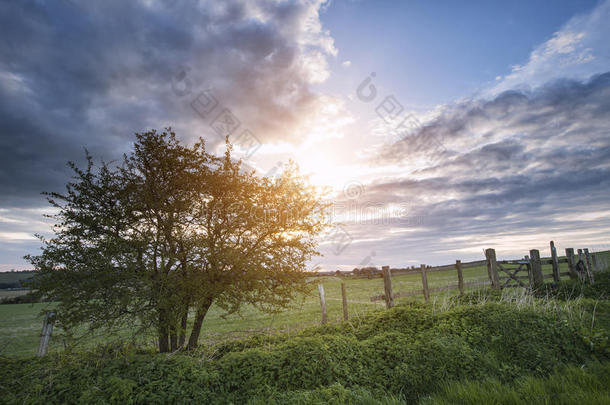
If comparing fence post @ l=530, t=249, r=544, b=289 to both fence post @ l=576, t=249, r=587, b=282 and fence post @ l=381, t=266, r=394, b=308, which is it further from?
fence post @ l=381, t=266, r=394, b=308

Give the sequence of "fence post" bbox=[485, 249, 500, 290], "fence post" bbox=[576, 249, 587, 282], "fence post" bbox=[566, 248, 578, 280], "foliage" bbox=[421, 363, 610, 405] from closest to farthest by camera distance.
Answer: "foliage" bbox=[421, 363, 610, 405] → "fence post" bbox=[485, 249, 500, 290] → "fence post" bbox=[576, 249, 587, 282] → "fence post" bbox=[566, 248, 578, 280]

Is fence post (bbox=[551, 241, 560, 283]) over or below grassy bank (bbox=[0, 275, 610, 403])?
over

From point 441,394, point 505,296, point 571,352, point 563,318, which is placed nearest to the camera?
point 441,394

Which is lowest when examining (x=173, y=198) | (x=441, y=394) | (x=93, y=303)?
(x=441, y=394)

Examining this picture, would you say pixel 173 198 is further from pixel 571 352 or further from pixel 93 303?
pixel 571 352

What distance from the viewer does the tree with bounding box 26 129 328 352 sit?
783 cm

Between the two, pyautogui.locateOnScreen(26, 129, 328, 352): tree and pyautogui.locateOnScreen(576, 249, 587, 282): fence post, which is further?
pyautogui.locateOnScreen(576, 249, 587, 282): fence post

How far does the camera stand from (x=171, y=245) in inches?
350

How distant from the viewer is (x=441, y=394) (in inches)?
215

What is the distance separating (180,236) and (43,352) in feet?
16.6

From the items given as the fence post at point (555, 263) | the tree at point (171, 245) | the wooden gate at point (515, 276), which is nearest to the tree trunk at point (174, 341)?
the tree at point (171, 245)

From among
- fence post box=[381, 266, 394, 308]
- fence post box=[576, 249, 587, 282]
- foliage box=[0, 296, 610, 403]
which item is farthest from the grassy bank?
fence post box=[576, 249, 587, 282]

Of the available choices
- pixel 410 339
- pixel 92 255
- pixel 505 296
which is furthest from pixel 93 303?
pixel 505 296

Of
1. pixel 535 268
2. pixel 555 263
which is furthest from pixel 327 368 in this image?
pixel 555 263
